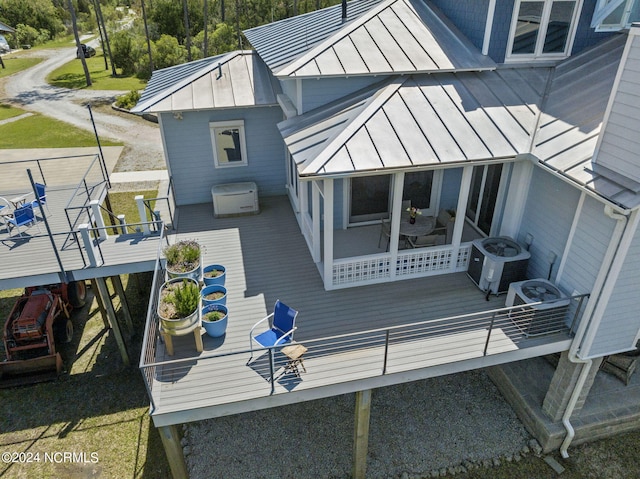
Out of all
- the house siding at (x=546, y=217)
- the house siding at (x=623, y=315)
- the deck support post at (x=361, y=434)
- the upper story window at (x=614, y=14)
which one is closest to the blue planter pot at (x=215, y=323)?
the deck support post at (x=361, y=434)

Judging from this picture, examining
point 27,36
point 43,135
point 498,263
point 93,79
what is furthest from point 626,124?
point 27,36

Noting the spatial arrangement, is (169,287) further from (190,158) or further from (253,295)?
(190,158)

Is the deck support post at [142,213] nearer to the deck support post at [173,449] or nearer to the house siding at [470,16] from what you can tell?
the deck support post at [173,449]

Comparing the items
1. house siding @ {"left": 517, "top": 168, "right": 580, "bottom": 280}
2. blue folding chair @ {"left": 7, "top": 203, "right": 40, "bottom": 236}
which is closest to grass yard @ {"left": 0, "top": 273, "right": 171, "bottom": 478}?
blue folding chair @ {"left": 7, "top": 203, "right": 40, "bottom": 236}

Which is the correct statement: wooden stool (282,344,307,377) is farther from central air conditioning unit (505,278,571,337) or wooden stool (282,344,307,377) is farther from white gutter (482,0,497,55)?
white gutter (482,0,497,55)

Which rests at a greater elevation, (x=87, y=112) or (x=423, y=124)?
(x=423, y=124)

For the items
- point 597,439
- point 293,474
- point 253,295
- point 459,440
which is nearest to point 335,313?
point 253,295

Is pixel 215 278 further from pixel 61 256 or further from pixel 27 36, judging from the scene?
pixel 27 36

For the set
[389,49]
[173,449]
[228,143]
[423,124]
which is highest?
[389,49]
